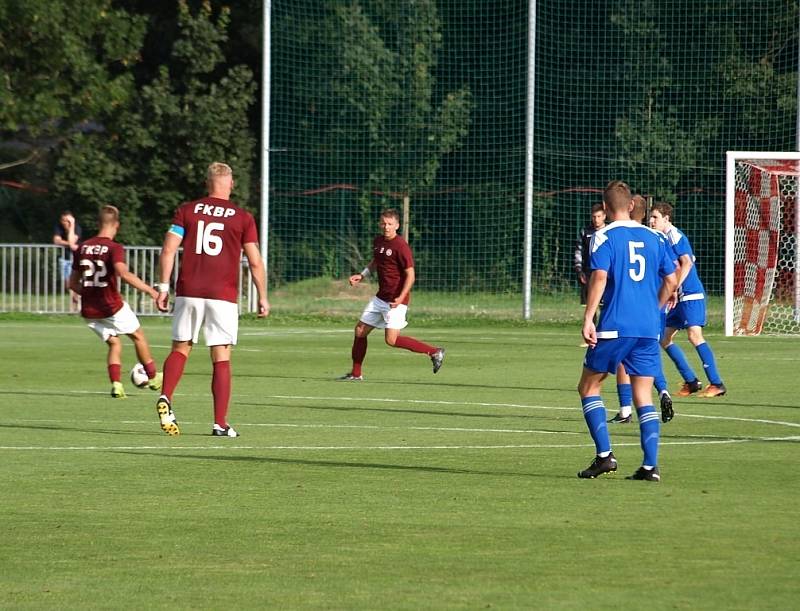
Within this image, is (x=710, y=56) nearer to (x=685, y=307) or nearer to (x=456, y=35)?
(x=456, y=35)

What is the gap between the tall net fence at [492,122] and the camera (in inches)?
1433

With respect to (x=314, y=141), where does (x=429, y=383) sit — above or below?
below

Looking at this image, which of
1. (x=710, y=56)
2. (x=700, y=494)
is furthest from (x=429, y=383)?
(x=710, y=56)

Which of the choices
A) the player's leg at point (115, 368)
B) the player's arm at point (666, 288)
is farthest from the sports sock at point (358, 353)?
the player's arm at point (666, 288)

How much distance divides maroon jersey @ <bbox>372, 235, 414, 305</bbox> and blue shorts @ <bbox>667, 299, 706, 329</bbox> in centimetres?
358

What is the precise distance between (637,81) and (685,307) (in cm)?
2315

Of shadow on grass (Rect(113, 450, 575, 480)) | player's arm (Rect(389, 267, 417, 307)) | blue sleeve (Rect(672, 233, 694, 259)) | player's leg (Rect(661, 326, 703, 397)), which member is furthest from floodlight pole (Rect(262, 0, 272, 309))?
shadow on grass (Rect(113, 450, 575, 480))

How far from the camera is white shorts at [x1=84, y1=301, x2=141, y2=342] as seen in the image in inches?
645

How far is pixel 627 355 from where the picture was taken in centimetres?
984

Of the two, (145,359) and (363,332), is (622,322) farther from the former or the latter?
(363,332)

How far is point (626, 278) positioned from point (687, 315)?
6752 millimetres

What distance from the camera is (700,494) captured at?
29.6 feet

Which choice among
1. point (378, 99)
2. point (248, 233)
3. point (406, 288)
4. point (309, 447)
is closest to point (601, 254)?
point (309, 447)

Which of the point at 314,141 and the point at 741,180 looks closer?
the point at 741,180
